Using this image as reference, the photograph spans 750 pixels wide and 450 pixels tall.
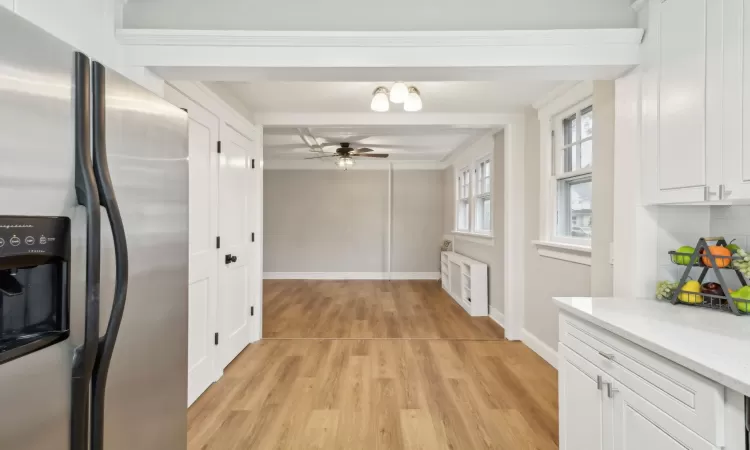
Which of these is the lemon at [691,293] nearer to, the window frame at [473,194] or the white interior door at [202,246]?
the white interior door at [202,246]

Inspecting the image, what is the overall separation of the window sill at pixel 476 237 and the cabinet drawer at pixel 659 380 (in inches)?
127

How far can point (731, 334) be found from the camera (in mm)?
1230

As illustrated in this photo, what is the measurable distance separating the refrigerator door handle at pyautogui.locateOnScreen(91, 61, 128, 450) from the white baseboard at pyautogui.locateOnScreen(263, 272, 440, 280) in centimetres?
669

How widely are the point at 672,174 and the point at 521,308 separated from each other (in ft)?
7.94

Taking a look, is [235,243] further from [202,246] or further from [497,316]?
[497,316]

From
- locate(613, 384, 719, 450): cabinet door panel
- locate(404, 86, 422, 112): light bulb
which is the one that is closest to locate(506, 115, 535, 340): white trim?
locate(404, 86, 422, 112): light bulb

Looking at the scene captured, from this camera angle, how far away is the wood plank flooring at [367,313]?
411 cm

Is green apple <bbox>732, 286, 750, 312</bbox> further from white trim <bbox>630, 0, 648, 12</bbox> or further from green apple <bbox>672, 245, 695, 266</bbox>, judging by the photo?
white trim <bbox>630, 0, 648, 12</bbox>

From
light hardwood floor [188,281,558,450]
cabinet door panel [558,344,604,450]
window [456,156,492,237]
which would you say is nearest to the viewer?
cabinet door panel [558,344,604,450]

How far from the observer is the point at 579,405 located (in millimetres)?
1541

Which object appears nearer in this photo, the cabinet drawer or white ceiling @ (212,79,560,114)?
the cabinet drawer

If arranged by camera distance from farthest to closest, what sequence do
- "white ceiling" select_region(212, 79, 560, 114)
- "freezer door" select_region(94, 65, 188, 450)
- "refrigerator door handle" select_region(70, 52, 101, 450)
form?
"white ceiling" select_region(212, 79, 560, 114) < "freezer door" select_region(94, 65, 188, 450) < "refrigerator door handle" select_region(70, 52, 101, 450)

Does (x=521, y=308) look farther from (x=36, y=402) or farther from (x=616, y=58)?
(x=36, y=402)

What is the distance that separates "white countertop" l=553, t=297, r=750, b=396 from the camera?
96 cm
